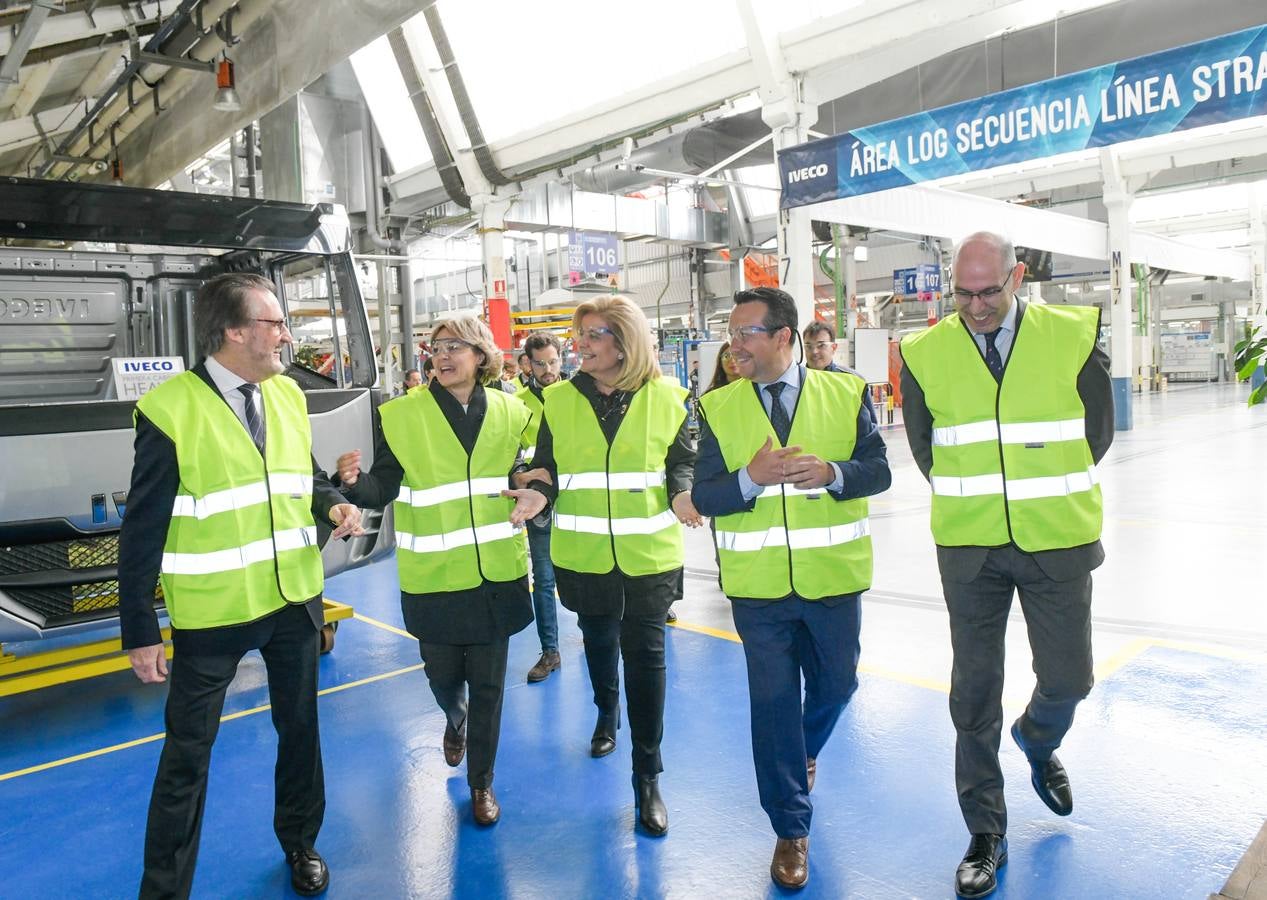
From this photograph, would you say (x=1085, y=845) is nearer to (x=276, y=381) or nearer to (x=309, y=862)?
(x=309, y=862)

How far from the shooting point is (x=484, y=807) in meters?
3.38

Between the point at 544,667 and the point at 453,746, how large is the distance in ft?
4.07

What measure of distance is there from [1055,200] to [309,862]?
2465cm

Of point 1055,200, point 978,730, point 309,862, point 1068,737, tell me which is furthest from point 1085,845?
point 1055,200

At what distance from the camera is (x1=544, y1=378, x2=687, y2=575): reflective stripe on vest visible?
11.0 ft

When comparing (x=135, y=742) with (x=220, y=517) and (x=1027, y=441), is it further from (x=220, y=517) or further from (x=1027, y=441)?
(x=1027, y=441)

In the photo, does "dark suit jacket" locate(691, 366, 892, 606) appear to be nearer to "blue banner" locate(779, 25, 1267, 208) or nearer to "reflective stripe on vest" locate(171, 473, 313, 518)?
"reflective stripe on vest" locate(171, 473, 313, 518)

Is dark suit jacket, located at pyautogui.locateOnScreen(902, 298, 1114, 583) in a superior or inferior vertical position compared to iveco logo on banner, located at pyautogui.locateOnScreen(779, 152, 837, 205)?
inferior

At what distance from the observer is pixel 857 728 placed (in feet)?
13.5

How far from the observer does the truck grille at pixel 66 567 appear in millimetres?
4145

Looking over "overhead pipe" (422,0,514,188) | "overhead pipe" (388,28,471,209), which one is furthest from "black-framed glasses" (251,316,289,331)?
"overhead pipe" (388,28,471,209)

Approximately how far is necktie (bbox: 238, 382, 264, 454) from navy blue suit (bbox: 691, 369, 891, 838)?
1.39 metres

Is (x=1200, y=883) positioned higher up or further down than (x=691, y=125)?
further down

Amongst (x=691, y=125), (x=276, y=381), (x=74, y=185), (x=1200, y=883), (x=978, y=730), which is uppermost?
(x=691, y=125)
